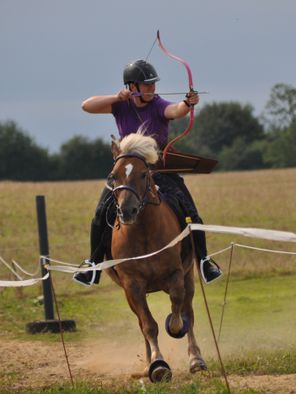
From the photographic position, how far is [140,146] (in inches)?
359

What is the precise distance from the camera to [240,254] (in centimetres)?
2183

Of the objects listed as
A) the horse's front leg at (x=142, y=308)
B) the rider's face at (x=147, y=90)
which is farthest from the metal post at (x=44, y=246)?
the horse's front leg at (x=142, y=308)

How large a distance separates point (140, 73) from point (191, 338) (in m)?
2.83

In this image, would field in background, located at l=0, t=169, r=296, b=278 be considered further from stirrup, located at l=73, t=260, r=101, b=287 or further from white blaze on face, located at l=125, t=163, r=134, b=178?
white blaze on face, located at l=125, t=163, r=134, b=178

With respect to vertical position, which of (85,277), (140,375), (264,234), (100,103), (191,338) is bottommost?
(140,375)

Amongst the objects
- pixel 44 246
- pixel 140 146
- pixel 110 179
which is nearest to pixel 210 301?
pixel 44 246

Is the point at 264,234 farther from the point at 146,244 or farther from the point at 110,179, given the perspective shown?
the point at 110,179

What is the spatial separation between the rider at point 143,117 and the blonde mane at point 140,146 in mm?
541

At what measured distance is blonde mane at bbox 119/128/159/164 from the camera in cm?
911

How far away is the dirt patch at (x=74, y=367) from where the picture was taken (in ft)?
27.7

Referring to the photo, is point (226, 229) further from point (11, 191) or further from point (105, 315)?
point (11, 191)

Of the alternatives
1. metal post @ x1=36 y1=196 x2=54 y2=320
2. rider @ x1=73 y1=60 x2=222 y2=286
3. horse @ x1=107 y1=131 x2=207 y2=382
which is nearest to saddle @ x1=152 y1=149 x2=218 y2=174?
rider @ x1=73 y1=60 x2=222 y2=286

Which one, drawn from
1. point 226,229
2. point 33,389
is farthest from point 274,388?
point 33,389

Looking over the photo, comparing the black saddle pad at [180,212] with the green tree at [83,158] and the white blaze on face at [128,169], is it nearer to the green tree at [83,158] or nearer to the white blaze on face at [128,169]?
the white blaze on face at [128,169]
